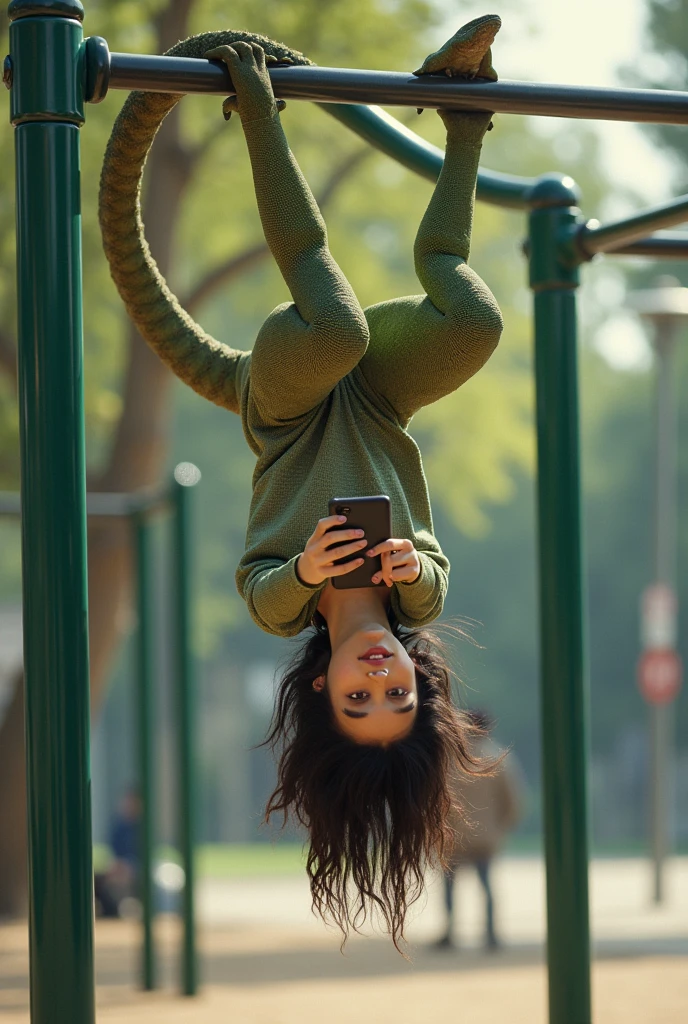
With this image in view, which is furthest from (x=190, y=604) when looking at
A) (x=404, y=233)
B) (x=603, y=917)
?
(x=404, y=233)

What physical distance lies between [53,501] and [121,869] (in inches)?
377

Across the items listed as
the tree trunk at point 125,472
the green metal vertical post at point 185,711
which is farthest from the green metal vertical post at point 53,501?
the tree trunk at point 125,472

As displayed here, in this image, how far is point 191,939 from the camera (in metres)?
6.88

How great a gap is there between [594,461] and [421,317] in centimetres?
2909

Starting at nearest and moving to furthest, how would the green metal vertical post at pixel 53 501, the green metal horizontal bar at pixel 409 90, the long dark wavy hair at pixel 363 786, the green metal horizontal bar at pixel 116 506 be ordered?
1. the green metal vertical post at pixel 53 501
2. the green metal horizontal bar at pixel 409 90
3. the long dark wavy hair at pixel 363 786
4. the green metal horizontal bar at pixel 116 506

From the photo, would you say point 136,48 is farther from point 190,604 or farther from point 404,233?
point 190,604

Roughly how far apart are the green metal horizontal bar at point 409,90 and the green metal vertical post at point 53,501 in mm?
134

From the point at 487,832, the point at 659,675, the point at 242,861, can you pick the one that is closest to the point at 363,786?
the point at 487,832

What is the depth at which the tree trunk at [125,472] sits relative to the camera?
9898mm

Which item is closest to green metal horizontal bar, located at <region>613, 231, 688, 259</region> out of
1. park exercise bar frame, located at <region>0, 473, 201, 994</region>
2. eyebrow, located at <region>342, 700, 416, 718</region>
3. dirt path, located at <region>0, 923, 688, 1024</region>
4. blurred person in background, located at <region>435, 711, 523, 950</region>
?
eyebrow, located at <region>342, 700, 416, 718</region>

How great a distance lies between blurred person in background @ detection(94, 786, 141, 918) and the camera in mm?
→ 10672

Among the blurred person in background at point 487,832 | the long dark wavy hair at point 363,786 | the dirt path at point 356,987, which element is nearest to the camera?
the long dark wavy hair at point 363,786

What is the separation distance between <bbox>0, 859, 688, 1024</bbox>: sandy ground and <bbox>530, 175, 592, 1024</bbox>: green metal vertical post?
281 centimetres

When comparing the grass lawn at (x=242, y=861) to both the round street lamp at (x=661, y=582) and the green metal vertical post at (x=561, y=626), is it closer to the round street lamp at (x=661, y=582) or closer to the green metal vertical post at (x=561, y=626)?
the round street lamp at (x=661, y=582)
